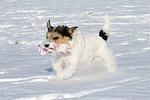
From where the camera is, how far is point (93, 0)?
17.7m

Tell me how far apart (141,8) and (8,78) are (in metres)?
11.5

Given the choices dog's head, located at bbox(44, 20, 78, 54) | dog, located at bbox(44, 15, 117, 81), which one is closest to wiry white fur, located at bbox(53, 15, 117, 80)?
dog, located at bbox(44, 15, 117, 81)

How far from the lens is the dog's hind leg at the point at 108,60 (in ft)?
16.8

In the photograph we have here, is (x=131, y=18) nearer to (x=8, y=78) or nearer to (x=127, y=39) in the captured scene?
(x=127, y=39)

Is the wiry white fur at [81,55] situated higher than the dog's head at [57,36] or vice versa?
the dog's head at [57,36]

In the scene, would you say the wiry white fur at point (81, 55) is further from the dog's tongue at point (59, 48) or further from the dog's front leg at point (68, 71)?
the dog's tongue at point (59, 48)

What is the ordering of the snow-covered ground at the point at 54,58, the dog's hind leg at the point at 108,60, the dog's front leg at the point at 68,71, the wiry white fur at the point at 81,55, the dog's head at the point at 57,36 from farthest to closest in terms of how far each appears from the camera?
the dog's hind leg at the point at 108,60 → the wiry white fur at the point at 81,55 → the dog's front leg at the point at 68,71 → the dog's head at the point at 57,36 → the snow-covered ground at the point at 54,58

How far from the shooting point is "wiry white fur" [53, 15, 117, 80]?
438cm

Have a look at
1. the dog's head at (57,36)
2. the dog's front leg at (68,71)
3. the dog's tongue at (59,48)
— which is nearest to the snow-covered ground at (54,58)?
the dog's front leg at (68,71)

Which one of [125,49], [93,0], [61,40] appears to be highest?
[93,0]

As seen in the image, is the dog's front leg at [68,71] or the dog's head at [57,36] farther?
the dog's front leg at [68,71]

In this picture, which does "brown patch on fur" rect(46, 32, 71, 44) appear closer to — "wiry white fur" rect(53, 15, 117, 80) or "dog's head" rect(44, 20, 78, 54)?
"dog's head" rect(44, 20, 78, 54)

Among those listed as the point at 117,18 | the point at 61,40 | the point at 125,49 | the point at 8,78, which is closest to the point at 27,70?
the point at 8,78

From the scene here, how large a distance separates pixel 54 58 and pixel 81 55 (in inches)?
84.9
